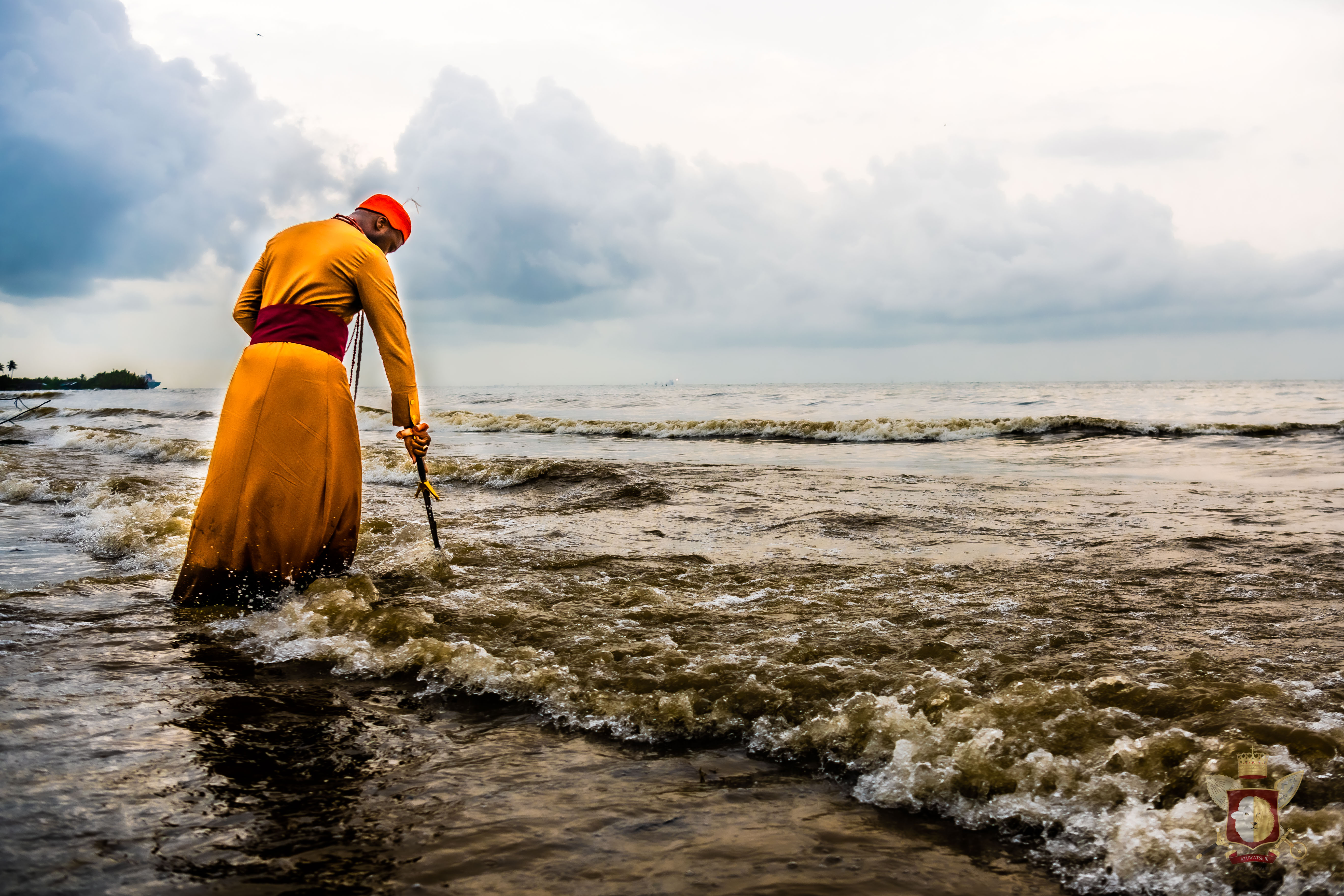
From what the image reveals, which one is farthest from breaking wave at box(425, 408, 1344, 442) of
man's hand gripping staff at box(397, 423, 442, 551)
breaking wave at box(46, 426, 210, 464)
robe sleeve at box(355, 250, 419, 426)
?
robe sleeve at box(355, 250, 419, 426)

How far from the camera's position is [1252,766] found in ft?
7.36

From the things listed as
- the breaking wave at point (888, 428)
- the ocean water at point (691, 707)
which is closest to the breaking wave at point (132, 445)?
the ocean water at point (691, 707)

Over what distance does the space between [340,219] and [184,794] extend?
310cm

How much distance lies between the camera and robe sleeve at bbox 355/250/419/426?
426 centimetres

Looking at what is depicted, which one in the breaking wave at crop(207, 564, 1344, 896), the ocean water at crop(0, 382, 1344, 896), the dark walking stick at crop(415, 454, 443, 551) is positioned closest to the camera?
the ocean water at crop(0, 382, 1344, 896)

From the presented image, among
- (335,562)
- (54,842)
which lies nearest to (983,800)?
(54,842)

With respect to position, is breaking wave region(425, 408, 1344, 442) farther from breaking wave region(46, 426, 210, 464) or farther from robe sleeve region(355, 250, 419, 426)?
robe sleeve region(355, 250, 419, 426)

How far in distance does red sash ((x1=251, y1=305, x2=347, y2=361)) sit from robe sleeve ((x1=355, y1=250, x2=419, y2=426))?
0.74 feet

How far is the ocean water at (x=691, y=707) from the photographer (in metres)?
1.92

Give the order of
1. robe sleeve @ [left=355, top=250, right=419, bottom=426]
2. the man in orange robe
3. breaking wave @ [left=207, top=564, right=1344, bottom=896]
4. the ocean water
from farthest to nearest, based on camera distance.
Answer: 1. robe sleeve @ [left=355, top=250, right=419, bottom=426]
2. the man in orange robe
3. breaking wave @ [left=207, top=564, right=1344, bottom=896]
4. the ocean water

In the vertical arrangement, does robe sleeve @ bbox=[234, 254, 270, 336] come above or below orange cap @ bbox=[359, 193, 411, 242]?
below

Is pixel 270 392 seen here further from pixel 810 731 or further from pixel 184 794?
pixel 810 731

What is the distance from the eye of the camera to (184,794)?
2166 mm

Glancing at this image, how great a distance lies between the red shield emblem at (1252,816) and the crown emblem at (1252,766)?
0.15 feet
